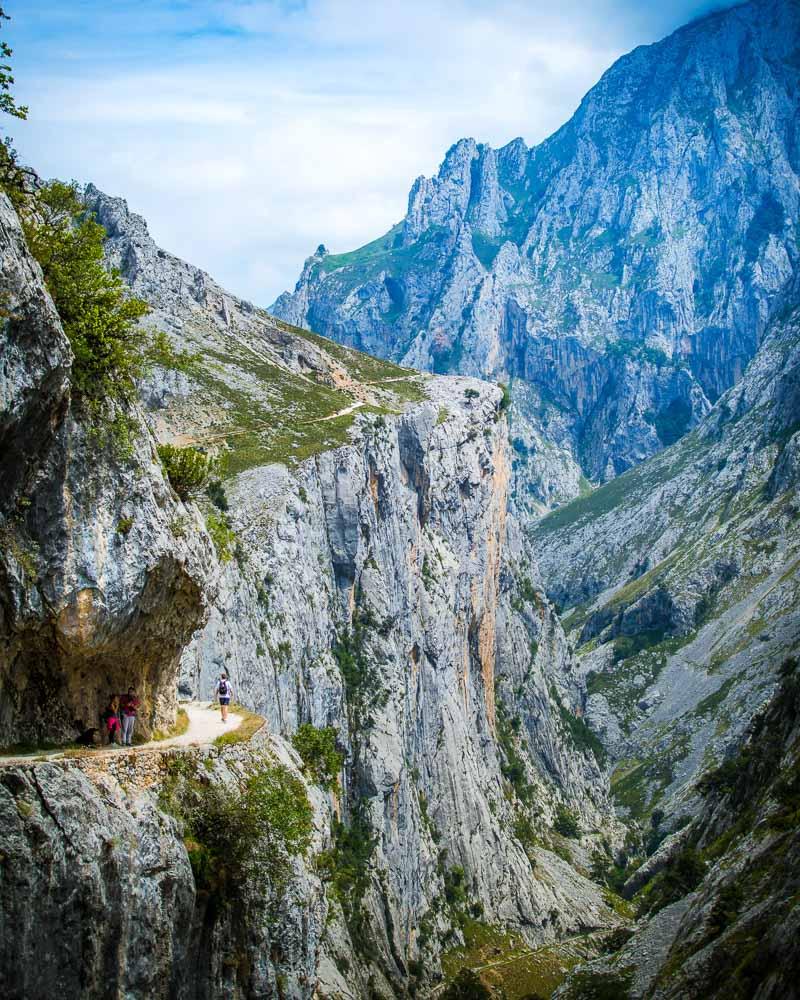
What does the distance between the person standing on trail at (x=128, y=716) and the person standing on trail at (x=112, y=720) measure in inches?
7.9

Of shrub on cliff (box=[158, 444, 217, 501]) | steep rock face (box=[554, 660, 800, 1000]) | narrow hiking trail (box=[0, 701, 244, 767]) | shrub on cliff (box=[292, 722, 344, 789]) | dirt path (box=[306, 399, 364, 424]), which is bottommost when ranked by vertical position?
steep rock face (box=[554, 660, 800, 1000])

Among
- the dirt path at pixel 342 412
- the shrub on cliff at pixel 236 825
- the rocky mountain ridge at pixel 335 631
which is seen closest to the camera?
the rocky mountain ridge at pixel 335 631

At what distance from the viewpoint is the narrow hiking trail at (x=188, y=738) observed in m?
23.4

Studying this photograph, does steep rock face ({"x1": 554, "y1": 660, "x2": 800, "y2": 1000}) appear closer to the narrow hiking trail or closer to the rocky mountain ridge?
the rocky mountain ridge

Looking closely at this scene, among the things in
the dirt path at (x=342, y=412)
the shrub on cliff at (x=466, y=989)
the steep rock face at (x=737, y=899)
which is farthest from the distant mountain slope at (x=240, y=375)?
the steep rock face at (x=737, y=899)

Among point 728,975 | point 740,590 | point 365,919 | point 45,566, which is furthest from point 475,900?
point 740,590

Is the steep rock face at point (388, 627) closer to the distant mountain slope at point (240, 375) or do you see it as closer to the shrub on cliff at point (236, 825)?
the distant mountain slope at point (240, 375)

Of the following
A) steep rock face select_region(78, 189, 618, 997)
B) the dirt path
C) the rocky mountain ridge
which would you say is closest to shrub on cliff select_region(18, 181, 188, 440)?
the rocky mountain ridge

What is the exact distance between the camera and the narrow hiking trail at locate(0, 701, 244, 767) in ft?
76.9

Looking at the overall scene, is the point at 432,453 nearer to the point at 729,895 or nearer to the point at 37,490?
the point at 729,895

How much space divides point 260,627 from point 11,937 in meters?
47.2

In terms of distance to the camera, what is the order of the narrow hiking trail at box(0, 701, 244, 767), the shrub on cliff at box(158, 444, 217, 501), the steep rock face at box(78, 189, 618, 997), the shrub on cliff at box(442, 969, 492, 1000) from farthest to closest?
the shrub on cliff at box(442, 969, 492, 1000)
the steep rock face at box(78, 189, 618, 997)
the shrub on cliff at box(158, 444, 217, 501)
the narrow hiking trail at box(0, 701, 244, 767)

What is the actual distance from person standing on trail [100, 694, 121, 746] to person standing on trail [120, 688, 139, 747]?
20 centimetres

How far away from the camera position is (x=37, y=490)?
24.3 m
